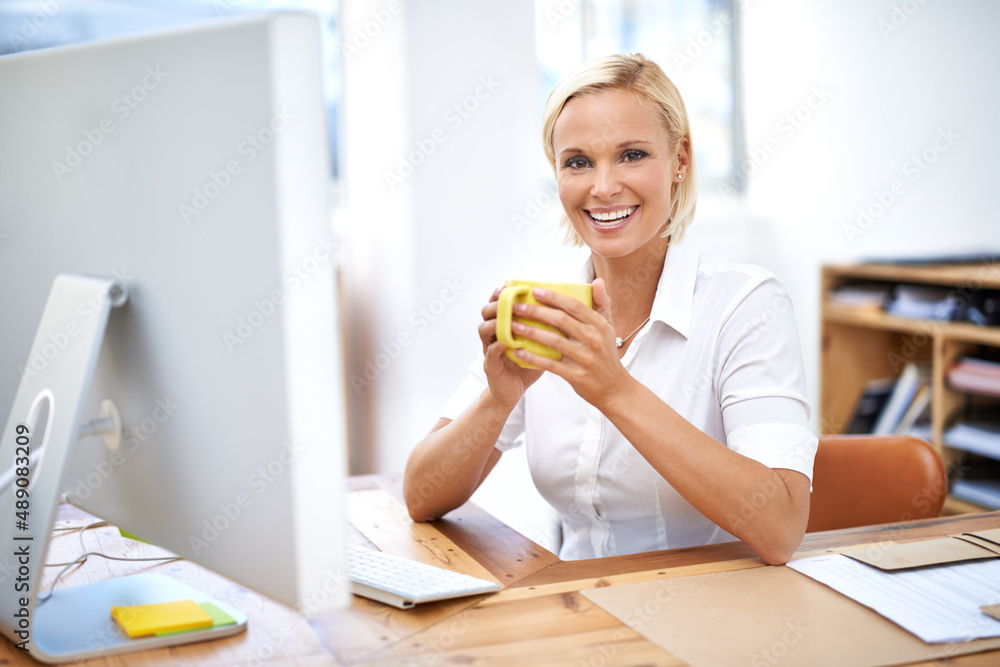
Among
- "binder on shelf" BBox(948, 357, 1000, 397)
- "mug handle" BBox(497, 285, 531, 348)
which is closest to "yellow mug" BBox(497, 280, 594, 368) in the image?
"mug handle" BBox(497, 285, 531, 348)

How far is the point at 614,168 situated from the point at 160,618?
2.92ft

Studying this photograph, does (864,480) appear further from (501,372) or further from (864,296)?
(864,296)

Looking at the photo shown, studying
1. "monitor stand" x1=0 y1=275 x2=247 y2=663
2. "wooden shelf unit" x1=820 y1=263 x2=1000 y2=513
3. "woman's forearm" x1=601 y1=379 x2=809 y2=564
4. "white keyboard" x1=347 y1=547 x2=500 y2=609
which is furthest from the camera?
"wooden shelf unit" x1=820 y1=263 x2=1000 y2=513

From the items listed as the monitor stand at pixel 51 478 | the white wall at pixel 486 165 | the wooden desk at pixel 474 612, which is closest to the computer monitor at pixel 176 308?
the monitor stand at pixel 51 478

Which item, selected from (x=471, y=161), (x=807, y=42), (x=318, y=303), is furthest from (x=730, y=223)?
(x=318, y=303)

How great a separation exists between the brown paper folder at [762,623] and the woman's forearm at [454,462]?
35 cm

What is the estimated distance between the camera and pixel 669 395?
1.33 meters

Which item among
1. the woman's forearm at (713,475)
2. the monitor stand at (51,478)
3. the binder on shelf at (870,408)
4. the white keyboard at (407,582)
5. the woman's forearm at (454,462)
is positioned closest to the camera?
the monitor stand at (51,478)

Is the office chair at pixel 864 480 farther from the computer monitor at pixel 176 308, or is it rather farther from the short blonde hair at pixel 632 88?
the computer monitor at pixel 176 308

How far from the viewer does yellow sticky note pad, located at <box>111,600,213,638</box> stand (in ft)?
2.85

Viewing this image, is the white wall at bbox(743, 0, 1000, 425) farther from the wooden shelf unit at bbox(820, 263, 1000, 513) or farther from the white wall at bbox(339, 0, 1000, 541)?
the wooden shelf unit at bbox(820, 263, 1000, 513)

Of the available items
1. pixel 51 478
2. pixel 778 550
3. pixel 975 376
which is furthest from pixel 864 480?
pixel 975 376

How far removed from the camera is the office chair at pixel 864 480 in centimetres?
140

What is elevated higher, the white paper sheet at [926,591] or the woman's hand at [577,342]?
the woman's hand at [577,342]
